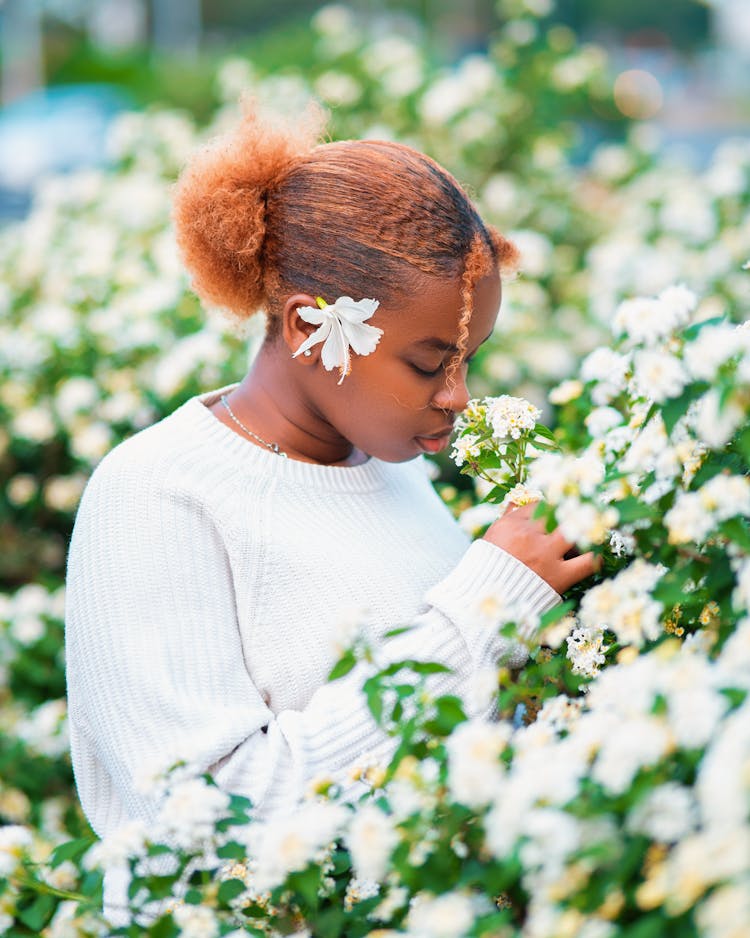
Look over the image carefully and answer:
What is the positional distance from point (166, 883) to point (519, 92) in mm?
4949

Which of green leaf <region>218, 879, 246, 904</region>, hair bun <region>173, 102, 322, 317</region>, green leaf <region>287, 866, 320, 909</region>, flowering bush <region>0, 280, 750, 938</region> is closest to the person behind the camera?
flowering bush <region>0, 280, 750, 938</region>

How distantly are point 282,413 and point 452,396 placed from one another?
0.30 meters

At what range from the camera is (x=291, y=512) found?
1.77 meters

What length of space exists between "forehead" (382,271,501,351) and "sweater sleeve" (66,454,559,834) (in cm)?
33

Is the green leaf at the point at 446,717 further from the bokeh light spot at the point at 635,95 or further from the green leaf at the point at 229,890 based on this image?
the bokeh light spot at the point at 635,95

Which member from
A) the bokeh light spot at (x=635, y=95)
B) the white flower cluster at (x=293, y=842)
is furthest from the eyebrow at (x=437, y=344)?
the bokeh light spot at (x=635, y=95)

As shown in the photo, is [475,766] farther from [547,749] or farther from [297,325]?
[297,325]

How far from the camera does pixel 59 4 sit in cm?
2655

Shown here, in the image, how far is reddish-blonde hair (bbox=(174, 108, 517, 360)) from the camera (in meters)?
1.71

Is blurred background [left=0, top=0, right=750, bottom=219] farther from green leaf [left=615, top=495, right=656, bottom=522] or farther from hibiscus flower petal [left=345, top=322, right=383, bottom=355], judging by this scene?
green leaf [left=615, top=495, right=656, bottom=522]

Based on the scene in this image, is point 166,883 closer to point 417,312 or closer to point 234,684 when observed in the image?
point 234,684

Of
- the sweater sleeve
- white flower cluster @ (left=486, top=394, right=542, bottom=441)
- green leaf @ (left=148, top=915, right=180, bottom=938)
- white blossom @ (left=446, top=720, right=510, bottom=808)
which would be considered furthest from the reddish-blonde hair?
green leaf @ (left=148, top=915, right=180, bottom=938)

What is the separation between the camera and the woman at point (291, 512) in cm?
158

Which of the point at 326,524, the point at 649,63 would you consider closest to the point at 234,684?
the point at 326,524
